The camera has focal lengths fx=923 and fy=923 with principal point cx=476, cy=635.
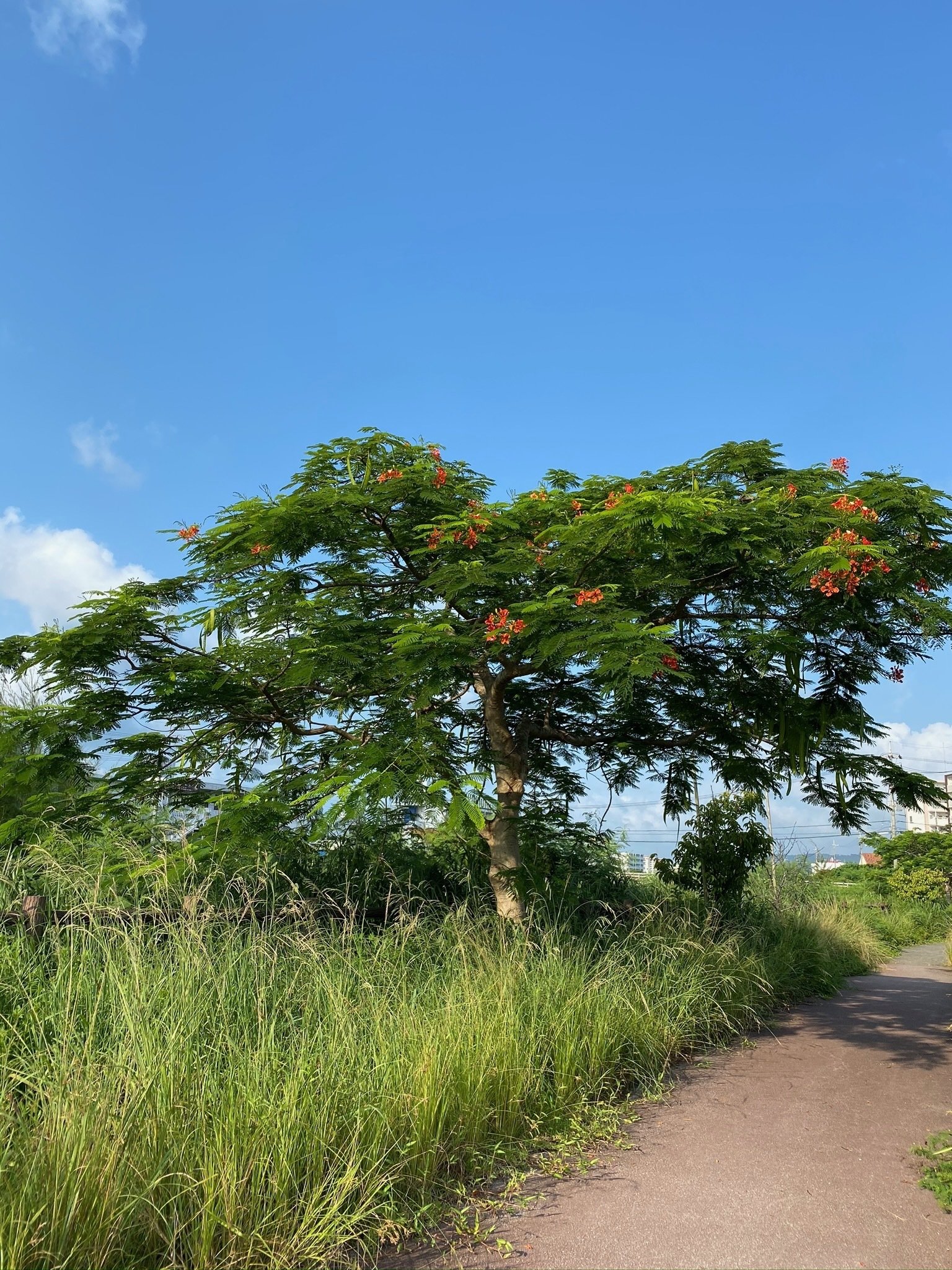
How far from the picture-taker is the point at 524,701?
10.5 meters

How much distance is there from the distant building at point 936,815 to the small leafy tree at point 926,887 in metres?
1.38

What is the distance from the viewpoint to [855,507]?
7.29 meters

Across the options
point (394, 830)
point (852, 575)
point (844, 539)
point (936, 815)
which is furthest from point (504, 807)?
A: point (936, 815)

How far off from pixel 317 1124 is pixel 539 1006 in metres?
2.52

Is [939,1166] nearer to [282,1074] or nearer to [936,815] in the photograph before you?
[282,1074]

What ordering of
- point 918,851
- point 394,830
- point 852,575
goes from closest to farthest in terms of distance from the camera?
point 852,575 → point 394,830 → point 918,851

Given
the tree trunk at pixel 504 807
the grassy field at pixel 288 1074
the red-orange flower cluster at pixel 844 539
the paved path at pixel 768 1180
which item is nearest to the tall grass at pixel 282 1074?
the grassy field at pixel 288 1074

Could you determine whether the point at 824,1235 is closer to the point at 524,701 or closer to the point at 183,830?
the point at 183,830

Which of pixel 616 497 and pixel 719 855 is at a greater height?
pixel 616 497

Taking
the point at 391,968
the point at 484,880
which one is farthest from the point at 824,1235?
the point at 484,880

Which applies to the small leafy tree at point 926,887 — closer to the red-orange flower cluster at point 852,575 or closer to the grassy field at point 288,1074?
the grassy field at point 288,1074

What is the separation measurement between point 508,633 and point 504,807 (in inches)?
112

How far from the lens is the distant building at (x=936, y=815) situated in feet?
31.8

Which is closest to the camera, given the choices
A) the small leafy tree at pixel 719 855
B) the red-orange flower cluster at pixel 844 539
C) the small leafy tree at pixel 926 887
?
the red-orange flower cluster at pixel 844 539
